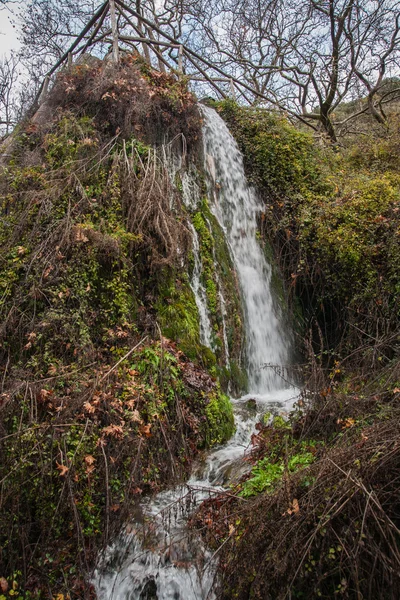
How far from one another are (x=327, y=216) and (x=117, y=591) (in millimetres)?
7362

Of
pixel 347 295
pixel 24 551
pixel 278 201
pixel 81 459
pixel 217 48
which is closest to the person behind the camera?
pixel 24 551

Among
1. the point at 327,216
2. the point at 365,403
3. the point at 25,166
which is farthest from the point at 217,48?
the point at 365,403

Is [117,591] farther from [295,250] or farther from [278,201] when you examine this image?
[278,201]

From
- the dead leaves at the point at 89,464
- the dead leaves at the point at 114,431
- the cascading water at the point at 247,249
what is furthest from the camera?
the cascading water at the point at 247,249

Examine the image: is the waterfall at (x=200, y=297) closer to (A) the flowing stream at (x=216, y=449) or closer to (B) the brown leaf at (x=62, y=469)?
(A) the flowing stream at (x=216, y=449)

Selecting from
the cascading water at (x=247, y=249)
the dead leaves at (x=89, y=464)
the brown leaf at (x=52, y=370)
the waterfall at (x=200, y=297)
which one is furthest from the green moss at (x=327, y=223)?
the brown leaf at (x=52, y=370)

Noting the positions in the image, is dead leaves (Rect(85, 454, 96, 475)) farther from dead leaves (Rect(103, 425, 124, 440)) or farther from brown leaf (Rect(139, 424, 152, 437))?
brown leaf (Rect(139, 424, 152, 437))

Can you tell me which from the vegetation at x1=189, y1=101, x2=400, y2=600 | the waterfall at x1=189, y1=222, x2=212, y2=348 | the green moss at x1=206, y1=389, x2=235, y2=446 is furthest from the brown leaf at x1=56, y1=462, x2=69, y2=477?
the waterfall at x1=189, y1=222, x2=212, y2=348

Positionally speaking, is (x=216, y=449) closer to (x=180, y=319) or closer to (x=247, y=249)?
(x=180, y=319)

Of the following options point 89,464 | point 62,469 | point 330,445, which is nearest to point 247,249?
point 330,445

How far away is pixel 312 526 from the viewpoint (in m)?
2.94

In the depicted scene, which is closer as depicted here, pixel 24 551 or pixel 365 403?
pixel 24 551

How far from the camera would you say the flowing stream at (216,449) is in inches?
138

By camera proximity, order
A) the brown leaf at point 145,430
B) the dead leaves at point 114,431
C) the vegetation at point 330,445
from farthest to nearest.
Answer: the brown leaf at point 145,430 < the dead leaves at point 114,431 < the vegetation at point 330,445
